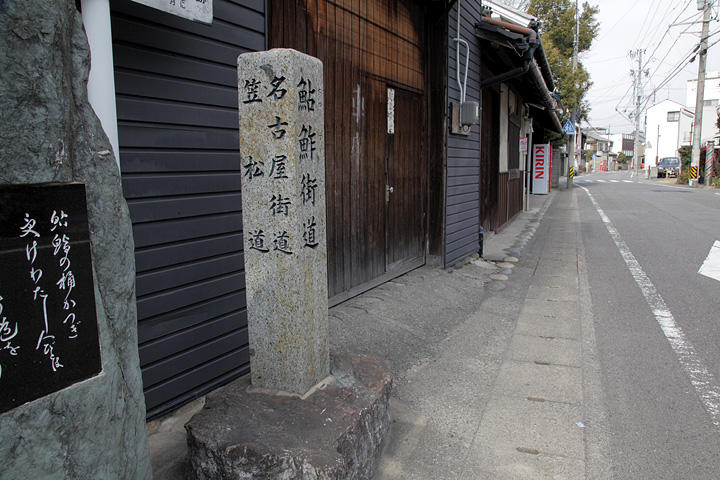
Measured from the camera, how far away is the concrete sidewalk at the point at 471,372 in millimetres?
2961

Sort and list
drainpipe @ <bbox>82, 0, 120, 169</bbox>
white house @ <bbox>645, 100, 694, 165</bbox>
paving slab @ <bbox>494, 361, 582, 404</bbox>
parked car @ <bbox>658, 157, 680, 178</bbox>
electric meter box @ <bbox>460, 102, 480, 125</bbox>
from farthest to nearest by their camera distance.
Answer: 1. white house @ <bbox>645, 100, 694, 165</bbox>
2. parked car @ <bbox>658, 157, 680, 178</bbox>
3. electric meter box @ <bbox>460, 102, 480, 125</bbox>
4. paving slab @ <bbox>494, 361, 582, 404</bbox>
5. drainpipe @ <bbox>82, 0, 120, 169</bbox>

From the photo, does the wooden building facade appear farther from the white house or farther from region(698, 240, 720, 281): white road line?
the white house

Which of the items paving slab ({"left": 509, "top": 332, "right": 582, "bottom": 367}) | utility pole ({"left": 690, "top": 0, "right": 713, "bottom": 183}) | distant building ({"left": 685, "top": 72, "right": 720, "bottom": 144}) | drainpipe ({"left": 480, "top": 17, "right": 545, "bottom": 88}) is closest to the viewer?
paving slab ({"left": 509, "top": 332, "right": 582, "bottom": 367})

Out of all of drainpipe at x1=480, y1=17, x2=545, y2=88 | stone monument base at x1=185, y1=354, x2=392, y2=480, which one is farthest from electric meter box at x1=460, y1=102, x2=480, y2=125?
stone monument base at x1=185, y1=354, x2=392, y2=480

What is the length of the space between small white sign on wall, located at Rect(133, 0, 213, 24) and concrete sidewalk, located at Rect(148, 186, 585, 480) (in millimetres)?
2515

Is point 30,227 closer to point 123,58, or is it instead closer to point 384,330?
point 123,58

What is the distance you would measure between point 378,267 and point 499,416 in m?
2.99

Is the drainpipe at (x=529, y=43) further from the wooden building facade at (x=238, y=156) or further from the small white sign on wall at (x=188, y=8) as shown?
the small white sign on wall at (x=188, y=8)

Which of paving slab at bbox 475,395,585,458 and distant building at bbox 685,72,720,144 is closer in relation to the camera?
paving slab at bbox 475,395,585,458

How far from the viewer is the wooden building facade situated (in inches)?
118

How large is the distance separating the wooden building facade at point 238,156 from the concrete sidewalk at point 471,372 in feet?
1.55

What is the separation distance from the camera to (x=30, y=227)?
5.38 feet

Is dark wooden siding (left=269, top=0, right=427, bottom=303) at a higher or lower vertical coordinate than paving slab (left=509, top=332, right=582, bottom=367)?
higher

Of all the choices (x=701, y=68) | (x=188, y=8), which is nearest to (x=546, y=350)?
(x=188, y=8)
